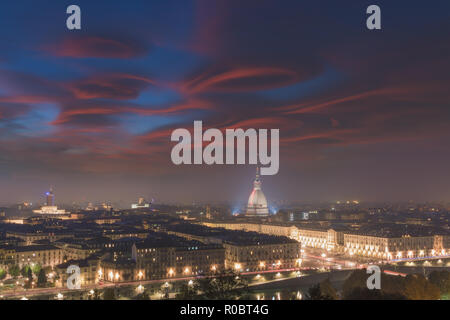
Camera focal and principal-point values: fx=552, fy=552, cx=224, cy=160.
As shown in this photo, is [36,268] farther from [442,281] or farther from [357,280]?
[442,281]

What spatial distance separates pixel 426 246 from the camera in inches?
2859

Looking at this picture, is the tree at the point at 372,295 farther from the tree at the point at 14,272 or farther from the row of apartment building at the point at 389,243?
the row of apartment building at the point at 389,243

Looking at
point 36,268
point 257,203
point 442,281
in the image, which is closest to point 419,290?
point 442,281

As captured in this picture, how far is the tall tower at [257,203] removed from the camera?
126m

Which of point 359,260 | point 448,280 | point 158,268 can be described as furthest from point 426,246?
point 158,268

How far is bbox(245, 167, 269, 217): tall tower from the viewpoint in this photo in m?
126

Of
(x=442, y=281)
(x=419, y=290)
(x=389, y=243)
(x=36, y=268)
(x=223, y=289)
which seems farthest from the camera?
(x=389, y=243)

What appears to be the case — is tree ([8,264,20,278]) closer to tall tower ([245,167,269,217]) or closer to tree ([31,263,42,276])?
tree ([31,263,42,276])

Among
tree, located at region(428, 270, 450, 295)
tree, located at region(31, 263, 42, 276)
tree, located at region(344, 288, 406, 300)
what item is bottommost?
tree, located at region(31, 263, 42, 276)

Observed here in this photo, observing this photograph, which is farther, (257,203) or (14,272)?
(257,203)

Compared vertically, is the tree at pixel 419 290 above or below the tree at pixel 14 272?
above

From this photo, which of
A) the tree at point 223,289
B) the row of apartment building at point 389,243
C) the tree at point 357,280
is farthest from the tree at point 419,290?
the row of apartment building at point 389,243

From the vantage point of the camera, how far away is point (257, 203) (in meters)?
129

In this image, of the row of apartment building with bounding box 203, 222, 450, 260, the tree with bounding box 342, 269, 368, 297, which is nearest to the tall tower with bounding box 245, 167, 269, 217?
the row of apartment building with bounding box 203, 222, 450, 260
